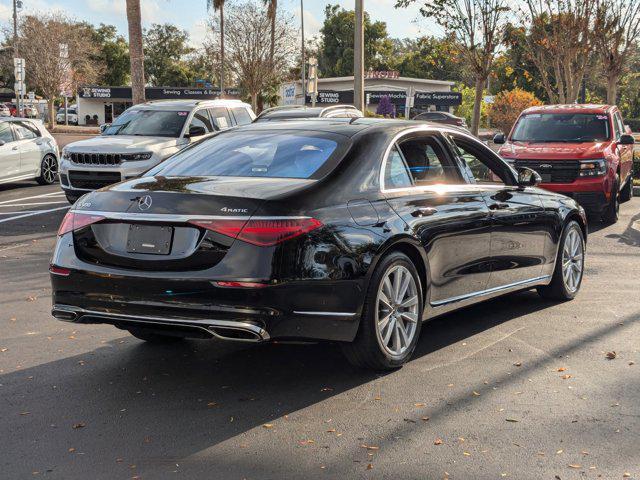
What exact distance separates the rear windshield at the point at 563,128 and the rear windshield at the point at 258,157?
10.2 m

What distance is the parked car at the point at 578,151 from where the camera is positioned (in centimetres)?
1442

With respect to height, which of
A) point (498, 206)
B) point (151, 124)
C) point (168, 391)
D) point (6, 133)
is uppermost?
point (151, 124)

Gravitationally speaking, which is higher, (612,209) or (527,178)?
(527,178)

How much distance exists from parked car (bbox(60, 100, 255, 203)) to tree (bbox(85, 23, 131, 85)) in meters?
77.5

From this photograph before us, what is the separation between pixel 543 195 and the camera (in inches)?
312

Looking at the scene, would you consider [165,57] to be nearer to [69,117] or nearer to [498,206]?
[69,117]

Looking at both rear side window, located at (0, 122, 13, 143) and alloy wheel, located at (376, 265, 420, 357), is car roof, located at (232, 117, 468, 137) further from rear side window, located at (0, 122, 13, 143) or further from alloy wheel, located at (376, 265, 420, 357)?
rear side window, located at (0, 122, 13, 143)

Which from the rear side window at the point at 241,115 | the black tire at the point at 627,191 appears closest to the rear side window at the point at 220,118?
the rear side window at the point at 241,115

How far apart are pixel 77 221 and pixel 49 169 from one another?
15818mm

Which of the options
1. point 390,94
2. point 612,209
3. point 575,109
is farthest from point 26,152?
point 390,94

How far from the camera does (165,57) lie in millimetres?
99812

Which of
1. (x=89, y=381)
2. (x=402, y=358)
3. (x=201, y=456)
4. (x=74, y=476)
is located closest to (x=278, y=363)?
(x=402, y=358)

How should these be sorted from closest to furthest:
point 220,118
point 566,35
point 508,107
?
point 220,118
point 566,35
point 508,107

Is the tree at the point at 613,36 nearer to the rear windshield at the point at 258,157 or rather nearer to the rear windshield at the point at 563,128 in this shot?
the rear windshield at the point at 563,128
